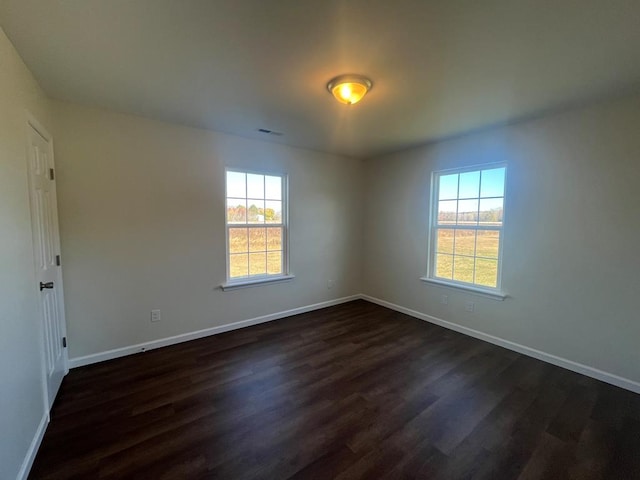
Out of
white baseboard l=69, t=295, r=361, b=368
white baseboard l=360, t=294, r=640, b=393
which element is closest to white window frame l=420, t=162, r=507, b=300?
white baseboard l=360, t=294, r=640, b=393

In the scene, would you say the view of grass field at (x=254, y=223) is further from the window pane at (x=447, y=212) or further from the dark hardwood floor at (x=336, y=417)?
the window pane at (x=447, y=212)

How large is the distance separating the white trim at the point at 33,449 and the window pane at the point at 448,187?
4318 mm

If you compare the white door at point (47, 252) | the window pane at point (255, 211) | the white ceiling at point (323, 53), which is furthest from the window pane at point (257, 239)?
the white door at point (47, 252)

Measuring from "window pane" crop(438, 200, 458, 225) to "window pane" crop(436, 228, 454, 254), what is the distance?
0.11 meters

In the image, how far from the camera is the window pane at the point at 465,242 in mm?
3410

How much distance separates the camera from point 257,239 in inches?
146

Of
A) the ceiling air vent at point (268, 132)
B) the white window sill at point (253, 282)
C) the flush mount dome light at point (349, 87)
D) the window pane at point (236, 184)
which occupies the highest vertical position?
the ceiling air vent at point (268, 132)

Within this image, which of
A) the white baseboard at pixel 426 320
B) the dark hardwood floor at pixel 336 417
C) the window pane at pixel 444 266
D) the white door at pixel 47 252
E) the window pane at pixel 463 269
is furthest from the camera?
the window pane at pixel 444 266

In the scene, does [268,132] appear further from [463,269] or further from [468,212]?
[463,269]

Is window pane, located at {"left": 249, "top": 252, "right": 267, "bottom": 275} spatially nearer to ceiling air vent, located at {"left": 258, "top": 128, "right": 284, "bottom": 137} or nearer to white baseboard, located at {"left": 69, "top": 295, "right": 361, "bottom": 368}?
white baseboard, located at {"left": 69, "top": 295, "right": 361, "bottom": 368}

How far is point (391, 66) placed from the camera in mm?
1860

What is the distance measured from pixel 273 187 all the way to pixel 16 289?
2.68 meters

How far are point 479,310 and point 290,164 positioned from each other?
3.06 m

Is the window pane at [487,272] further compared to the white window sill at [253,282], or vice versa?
the white window sill at [253,282]
